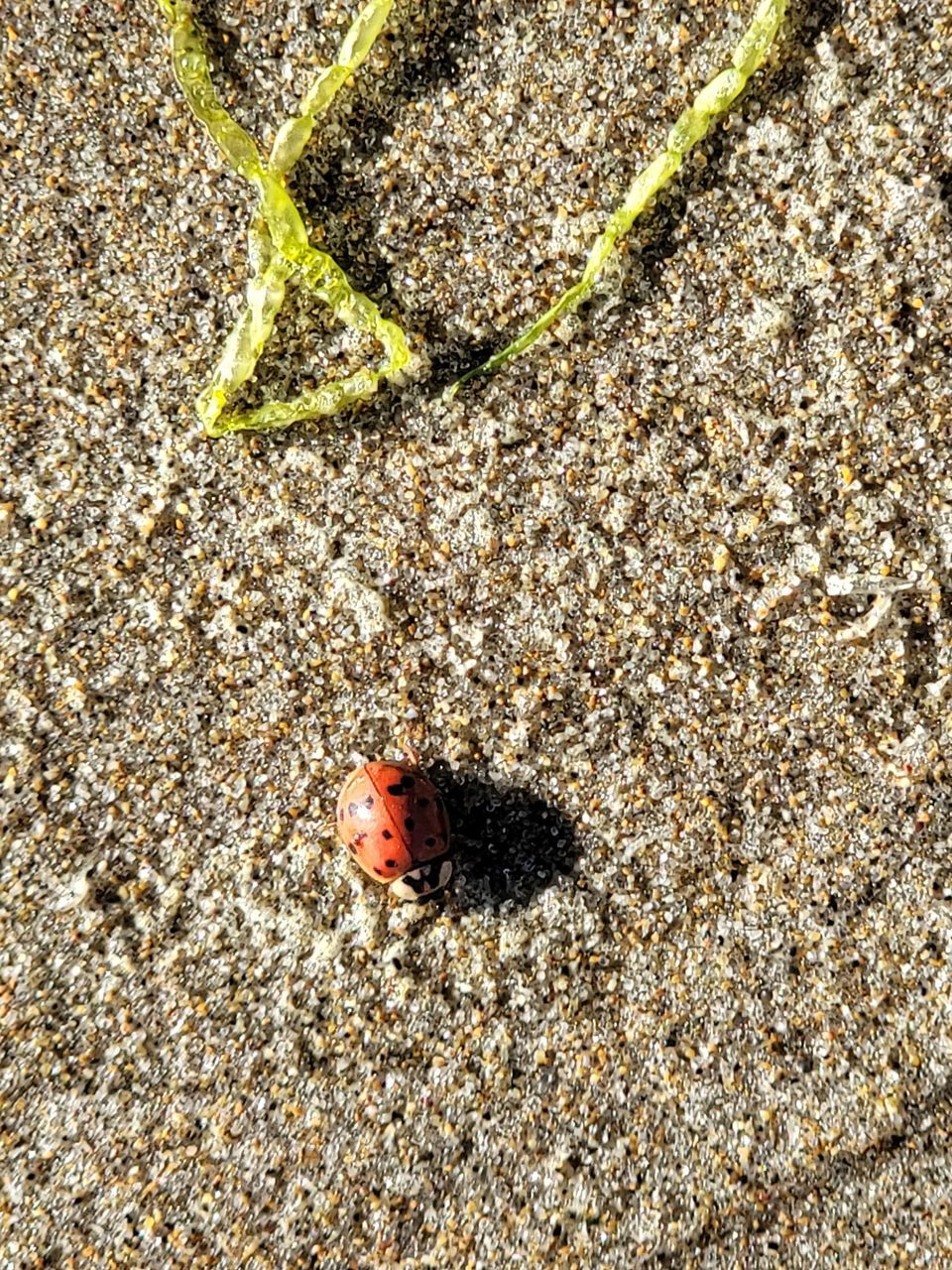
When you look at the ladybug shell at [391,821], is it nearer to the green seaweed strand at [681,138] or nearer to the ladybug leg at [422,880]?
the ladybug leg at [422,880]

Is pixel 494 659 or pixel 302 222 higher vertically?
pixel 302 222

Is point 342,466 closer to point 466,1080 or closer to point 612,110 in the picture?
point 612,110

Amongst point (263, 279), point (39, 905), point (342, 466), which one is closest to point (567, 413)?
point (342, 466)

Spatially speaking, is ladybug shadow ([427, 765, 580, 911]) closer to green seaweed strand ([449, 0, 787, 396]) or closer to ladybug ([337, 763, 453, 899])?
ladybug ([337, 763, 453, 899])

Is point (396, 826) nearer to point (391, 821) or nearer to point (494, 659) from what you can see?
point (391, 821)

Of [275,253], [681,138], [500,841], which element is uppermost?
[275,253]

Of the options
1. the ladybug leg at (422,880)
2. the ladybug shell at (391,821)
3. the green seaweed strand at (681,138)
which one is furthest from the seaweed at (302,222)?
the ladybug leg at (422,880)

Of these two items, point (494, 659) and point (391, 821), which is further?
point (494, 659)

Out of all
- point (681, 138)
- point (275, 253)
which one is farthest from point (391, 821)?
point (681, 138)
